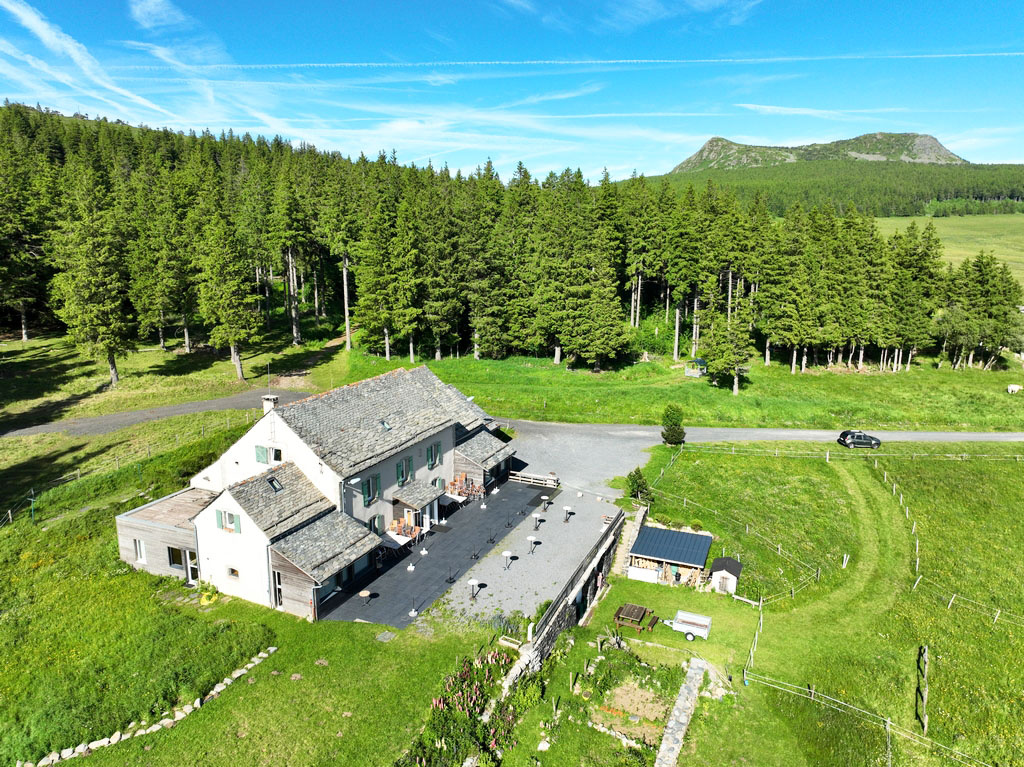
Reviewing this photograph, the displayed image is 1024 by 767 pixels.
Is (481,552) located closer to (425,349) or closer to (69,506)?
(69,506)

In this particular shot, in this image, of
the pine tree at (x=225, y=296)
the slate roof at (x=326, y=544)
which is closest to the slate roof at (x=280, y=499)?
the slate roof at (x=326, y=544)

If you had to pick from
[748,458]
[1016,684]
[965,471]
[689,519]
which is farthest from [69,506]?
[965,471]

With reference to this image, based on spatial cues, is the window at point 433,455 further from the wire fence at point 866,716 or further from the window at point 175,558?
the wire fence at point 866,716

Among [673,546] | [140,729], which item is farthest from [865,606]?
[140,729]

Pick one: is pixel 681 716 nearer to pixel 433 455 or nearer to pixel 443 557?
pixel 443 557

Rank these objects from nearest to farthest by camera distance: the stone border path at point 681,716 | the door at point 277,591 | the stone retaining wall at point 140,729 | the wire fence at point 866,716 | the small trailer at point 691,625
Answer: the stone retaining wall at point 140,729
the stone border path at point 681,716
the wire fence at point 866,716
the door at point 277,591
the small trailer at point 691,625

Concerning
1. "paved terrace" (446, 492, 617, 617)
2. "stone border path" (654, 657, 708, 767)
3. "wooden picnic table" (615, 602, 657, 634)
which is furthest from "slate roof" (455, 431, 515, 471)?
"stone border path" (654, 657, 708, 767)
